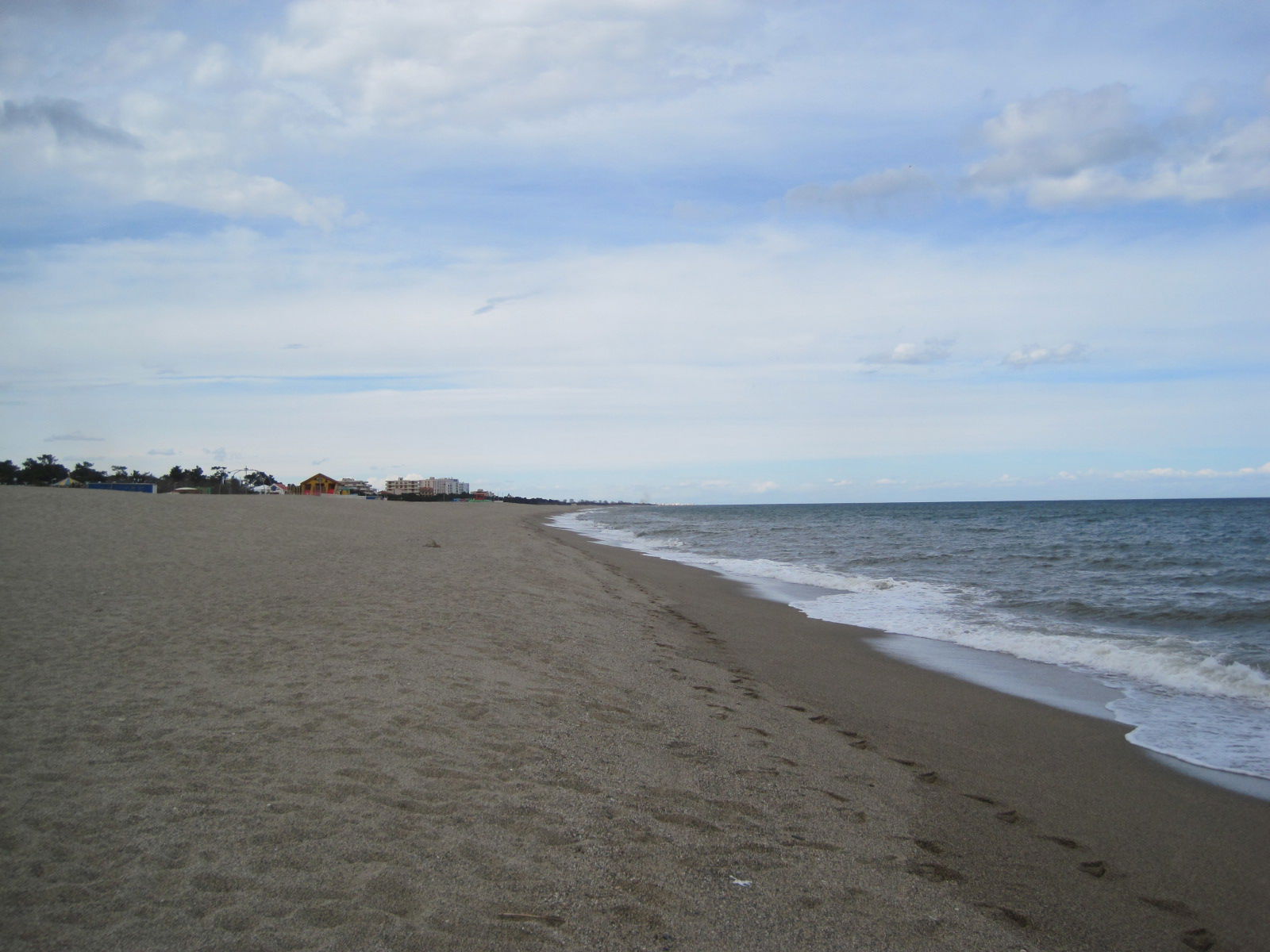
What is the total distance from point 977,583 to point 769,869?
17871mm

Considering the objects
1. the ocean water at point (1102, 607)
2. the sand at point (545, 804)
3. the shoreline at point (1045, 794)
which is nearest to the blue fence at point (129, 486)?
the ocean water at point (1102, 607)

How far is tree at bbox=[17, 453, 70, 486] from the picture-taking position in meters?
77.8

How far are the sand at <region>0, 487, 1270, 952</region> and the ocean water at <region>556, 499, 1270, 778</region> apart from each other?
57.3 inches

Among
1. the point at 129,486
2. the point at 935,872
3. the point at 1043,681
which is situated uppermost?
the point at 129,486

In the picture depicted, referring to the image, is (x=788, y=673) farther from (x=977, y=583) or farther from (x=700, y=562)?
(x=700, y=562)

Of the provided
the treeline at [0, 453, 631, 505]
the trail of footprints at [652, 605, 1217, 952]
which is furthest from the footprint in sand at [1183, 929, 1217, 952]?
the treeline at [0, 453, 631, 505]

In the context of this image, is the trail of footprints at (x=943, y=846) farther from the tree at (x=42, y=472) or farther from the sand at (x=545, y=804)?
the tree at (x=42, y=472)

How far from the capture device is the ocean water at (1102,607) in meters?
8.20

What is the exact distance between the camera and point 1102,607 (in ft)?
49.9

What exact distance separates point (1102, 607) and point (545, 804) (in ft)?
47.7

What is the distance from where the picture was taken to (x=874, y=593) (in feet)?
59.0

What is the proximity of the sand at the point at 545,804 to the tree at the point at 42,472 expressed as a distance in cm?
8707

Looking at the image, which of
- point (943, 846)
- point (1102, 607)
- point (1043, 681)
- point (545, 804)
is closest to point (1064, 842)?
point (943, 846)

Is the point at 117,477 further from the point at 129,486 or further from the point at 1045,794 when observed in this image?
the point at 1045,794
